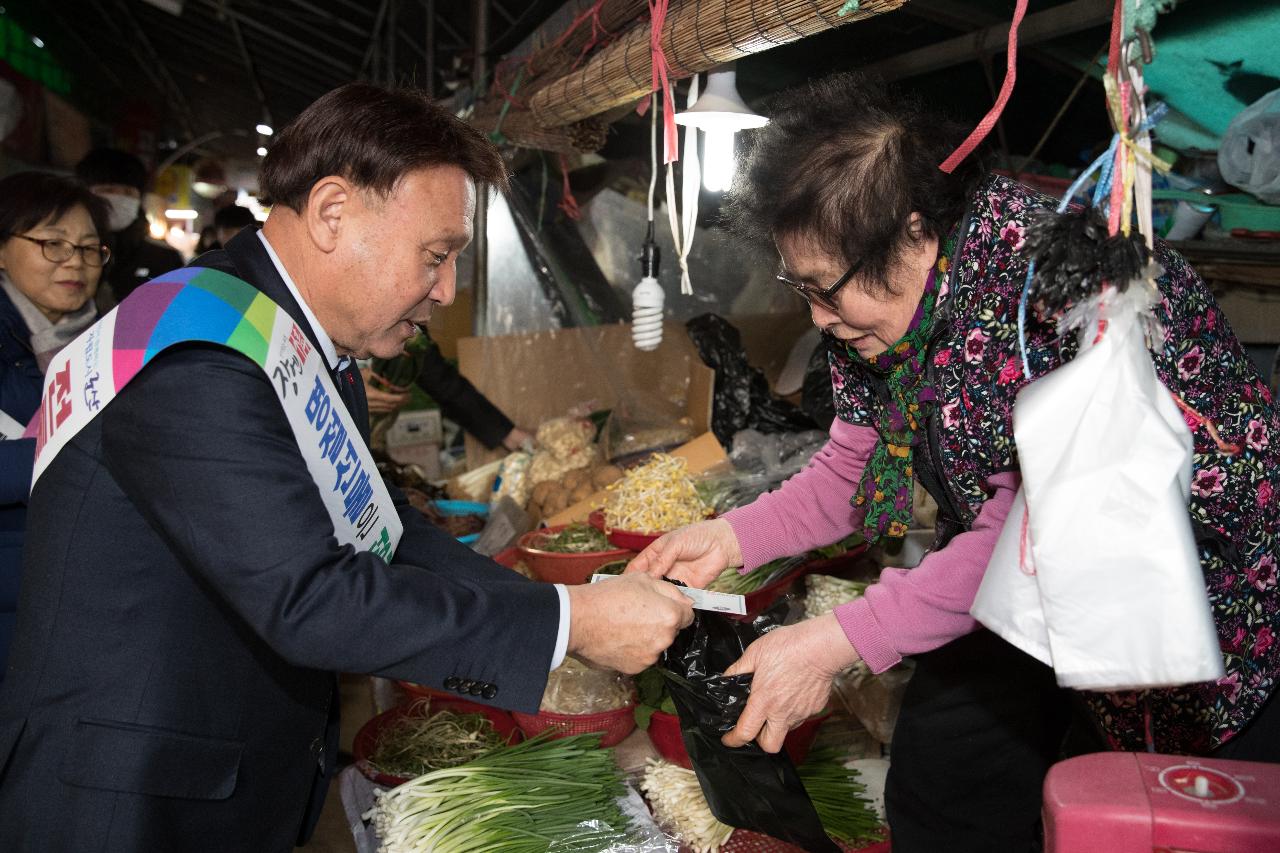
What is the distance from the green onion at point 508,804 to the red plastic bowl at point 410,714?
25 centimetres

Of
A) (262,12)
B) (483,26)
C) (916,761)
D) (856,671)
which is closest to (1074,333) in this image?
(916,761)

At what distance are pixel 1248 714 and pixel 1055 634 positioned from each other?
886mm

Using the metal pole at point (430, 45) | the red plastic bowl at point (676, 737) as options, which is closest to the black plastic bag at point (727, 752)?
the red plastic bowl at point (676, 737)

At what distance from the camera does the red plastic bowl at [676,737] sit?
233 centimetres

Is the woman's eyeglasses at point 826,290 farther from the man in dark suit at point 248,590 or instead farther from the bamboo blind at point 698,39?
the man in dark suit at point 248,590

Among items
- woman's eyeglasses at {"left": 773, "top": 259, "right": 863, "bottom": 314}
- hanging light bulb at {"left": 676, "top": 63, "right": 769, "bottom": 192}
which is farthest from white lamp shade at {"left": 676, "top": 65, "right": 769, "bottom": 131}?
woman's eyeglasses at {"left": 773, "top": 259, "right": 863, "bottom": 314}

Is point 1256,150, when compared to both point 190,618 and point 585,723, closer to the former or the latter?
point 585,723

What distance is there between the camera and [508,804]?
223cm

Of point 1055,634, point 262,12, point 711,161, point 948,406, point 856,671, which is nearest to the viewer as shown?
point 1055,634

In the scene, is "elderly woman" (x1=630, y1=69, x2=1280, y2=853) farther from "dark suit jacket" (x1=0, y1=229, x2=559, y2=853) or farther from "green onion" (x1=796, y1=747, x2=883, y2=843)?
"dark suit jacket" (x1=0, y1=229, x2=559, y2=853)

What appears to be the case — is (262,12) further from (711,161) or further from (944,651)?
(944,651)

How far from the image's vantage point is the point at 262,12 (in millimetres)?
11055

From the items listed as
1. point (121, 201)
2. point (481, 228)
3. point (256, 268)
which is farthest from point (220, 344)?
point (121, 201)

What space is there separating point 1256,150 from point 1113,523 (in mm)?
2333
